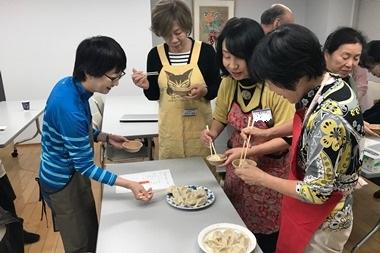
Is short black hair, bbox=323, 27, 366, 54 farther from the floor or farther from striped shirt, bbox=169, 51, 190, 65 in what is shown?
the floor

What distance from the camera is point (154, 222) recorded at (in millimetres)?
1244

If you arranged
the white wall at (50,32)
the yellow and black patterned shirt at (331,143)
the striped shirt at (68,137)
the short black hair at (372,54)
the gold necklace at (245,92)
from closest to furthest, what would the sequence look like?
the yellow and black patterned shirt at (331,143)
the striped shirt at (68,137)
the gold necklace at (245,92)
the short black hair at (372,54)
the white wall at (50,32)

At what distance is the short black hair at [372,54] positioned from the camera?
2.07 meters

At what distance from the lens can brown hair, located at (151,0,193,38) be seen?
1.68m

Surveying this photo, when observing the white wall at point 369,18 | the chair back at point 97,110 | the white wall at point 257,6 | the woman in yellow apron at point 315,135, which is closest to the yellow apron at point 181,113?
the woman in yellow apron at point 315,135

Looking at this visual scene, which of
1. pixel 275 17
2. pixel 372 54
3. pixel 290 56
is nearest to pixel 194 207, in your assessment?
pixel 290 56

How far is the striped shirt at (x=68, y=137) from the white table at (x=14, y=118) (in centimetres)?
110

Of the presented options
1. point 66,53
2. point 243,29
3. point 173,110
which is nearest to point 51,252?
point 173,110

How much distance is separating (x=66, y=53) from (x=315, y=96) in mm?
3983

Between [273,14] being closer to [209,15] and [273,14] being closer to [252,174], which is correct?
[252,174]

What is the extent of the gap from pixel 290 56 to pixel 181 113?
971 mm

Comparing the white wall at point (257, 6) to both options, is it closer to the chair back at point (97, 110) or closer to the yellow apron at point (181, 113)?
the chair back at point (97, 110)

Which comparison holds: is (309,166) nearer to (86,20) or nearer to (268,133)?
(268,133)

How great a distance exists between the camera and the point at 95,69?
52.7 inches
